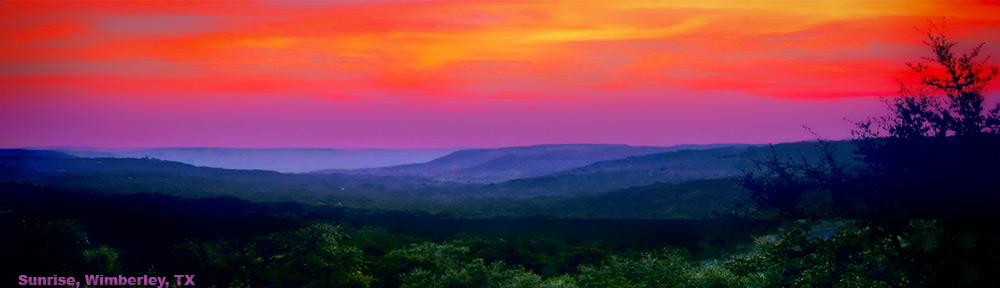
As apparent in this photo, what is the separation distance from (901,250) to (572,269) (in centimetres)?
7231

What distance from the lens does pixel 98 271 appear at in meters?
67.8

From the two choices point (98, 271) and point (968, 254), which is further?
point (98, 271)

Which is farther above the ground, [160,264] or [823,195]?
[823,195]

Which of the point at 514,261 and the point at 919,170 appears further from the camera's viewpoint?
the point at 514,261

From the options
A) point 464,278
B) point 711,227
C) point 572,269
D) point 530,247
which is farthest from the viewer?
point 711,227

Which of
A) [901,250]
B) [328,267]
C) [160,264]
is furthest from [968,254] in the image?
[160,264]

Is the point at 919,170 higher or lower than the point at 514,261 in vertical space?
higher

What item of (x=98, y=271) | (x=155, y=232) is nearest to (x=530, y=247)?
(x=155, y=232)

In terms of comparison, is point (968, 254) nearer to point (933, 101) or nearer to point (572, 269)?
point (933, 101)

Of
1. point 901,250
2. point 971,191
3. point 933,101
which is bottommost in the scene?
point 901,250

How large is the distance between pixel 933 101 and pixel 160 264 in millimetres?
70910

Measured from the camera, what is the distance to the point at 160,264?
7100 centimetres

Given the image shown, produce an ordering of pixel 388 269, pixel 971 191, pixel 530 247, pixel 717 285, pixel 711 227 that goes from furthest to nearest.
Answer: pixel 711 227
pixel 530 247
pixel 388 269
pixel 717 285
pixel 971 191

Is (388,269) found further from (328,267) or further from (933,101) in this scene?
(933,101)
